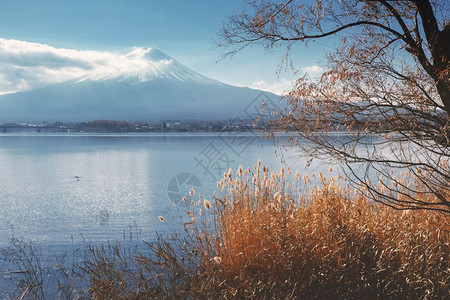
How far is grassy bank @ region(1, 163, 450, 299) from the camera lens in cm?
534

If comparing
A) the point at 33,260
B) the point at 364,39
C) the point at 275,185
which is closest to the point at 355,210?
the point at 275,185

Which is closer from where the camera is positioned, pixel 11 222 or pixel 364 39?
pixel 364 39

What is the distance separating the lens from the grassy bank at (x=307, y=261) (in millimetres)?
5336

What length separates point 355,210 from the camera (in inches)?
280

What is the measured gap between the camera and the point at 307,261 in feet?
18.9

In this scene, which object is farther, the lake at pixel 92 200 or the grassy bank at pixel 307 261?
the lake at pixel 92 200

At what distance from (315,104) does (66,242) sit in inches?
269

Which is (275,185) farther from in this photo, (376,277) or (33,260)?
(33,260)

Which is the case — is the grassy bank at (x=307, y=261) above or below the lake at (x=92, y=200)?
above

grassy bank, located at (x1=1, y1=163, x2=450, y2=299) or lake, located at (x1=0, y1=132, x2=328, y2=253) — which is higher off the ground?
grassy bank, located at (x1=1, y1=163, x2=450, y2=299)

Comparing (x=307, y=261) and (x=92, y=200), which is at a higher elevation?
(x=307, y=261)

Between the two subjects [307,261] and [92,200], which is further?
[92,200]

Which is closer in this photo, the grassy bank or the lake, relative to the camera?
the grassy bank

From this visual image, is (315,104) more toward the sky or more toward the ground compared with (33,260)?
more toward the sky
